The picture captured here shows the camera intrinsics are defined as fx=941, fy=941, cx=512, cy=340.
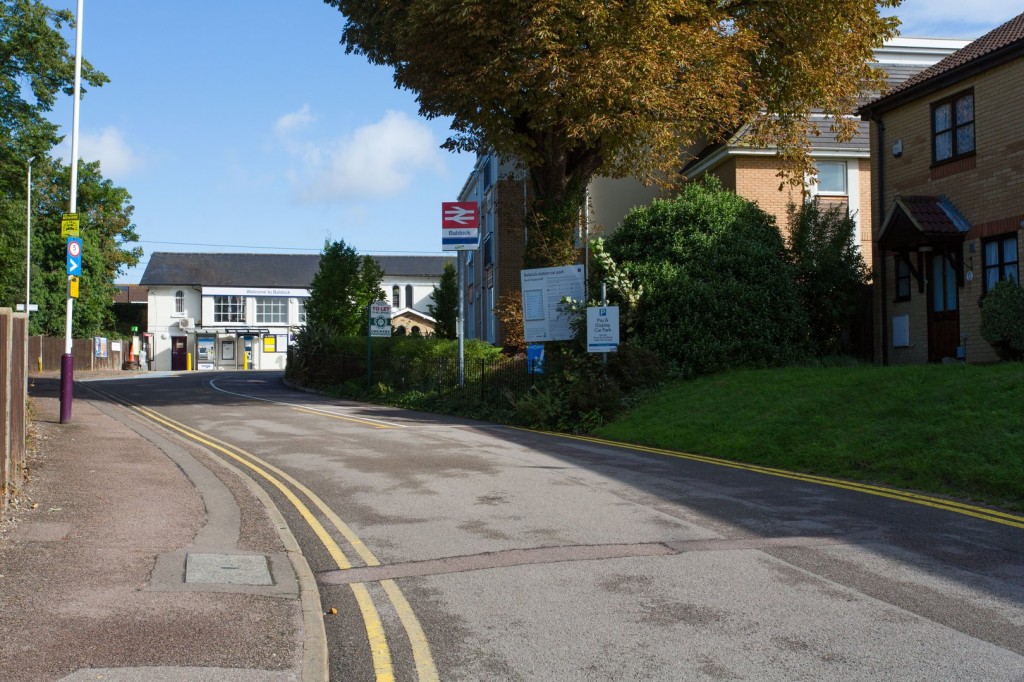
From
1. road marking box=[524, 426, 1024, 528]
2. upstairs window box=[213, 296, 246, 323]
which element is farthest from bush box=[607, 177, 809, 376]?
upstairs window box=[213, 296, 246, 323]

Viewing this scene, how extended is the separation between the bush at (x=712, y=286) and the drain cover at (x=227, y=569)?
15439mm

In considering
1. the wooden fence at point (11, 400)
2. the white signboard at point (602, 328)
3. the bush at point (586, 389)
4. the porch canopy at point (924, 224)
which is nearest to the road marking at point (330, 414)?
the bush at point (586, 389)

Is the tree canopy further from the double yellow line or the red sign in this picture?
the double yellow line

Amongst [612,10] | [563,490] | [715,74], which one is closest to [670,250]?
[715,74]

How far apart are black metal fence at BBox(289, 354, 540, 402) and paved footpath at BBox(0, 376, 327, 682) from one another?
43.2 ft

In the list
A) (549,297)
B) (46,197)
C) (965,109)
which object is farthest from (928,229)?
(46,197)

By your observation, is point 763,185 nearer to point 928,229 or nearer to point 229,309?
point 928,229

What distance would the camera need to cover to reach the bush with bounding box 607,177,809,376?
21828 millimetres

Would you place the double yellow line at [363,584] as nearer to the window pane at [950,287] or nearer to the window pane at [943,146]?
the window pane at [950,287]

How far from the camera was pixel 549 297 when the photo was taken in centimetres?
2420

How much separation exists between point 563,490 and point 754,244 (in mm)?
13491

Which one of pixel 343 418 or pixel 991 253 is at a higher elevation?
pixel 991 253

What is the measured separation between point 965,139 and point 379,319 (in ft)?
61.6


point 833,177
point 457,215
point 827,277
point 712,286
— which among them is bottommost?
point 712,286
